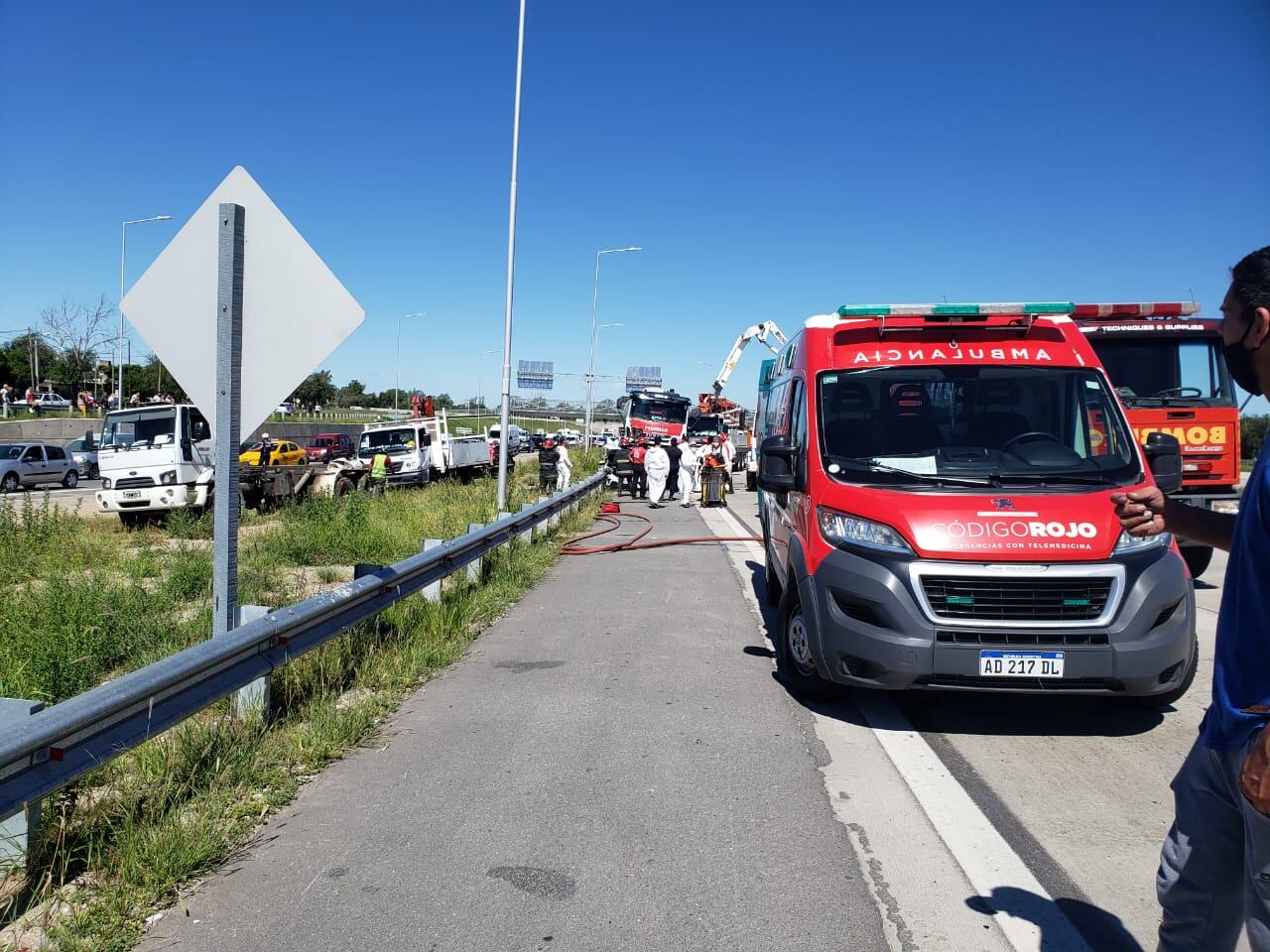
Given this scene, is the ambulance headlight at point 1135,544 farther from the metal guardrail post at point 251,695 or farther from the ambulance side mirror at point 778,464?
the metal guardrail post at point 251,695

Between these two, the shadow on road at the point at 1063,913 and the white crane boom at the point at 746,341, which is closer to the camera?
the shadow on road at the point at 1063,913

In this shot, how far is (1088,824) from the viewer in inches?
164

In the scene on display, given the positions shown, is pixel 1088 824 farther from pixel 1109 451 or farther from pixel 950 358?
pixel 950 358

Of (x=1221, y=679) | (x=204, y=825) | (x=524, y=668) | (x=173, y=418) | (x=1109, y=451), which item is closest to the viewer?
(x=1221, y=679)

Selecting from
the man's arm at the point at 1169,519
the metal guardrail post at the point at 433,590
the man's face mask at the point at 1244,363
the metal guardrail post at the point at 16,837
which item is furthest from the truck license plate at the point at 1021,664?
the metal guardrail post at the point at 433,590

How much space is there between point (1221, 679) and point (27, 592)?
8.16 meters

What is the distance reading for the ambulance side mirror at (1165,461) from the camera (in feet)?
17.8

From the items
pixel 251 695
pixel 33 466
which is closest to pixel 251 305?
pixel 251 695

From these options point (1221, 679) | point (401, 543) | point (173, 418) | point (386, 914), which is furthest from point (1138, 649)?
point (173, 418)

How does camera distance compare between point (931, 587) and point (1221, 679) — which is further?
point (931, 587)

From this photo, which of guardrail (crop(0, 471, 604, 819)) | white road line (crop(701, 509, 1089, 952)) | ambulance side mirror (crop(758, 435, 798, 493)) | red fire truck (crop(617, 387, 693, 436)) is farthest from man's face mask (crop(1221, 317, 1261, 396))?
red fire truck (crop(617, 387, 693, 436))

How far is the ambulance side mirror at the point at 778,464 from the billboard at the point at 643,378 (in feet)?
220

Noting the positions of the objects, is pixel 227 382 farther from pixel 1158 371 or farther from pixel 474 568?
pixel 1158 371

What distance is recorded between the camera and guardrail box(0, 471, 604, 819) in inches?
123
